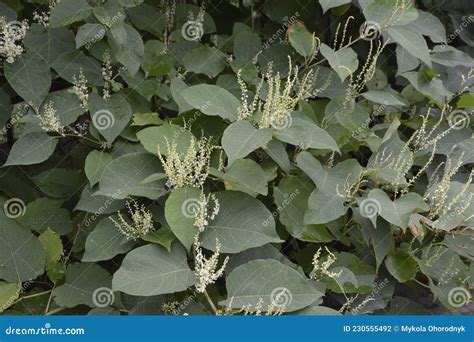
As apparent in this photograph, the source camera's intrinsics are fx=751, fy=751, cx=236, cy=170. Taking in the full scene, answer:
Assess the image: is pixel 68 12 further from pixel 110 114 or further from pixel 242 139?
pixel 242 139

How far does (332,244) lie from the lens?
2520mm

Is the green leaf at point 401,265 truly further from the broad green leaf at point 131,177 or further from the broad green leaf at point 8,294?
the broad green leaf at point 8,294

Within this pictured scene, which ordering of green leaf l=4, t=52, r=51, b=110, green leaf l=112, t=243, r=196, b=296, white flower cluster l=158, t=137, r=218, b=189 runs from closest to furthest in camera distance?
1. green leaf l=112, t=243, r=196, b=296
2. white flower cluster l=158, t=137, r=218, b=189
3. green leaf l=4, t=52, r=51, b=110

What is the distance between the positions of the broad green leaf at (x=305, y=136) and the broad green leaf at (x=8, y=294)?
881mm

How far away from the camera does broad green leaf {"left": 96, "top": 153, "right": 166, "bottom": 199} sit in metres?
2.11

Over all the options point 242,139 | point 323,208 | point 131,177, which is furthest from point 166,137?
point 323,208

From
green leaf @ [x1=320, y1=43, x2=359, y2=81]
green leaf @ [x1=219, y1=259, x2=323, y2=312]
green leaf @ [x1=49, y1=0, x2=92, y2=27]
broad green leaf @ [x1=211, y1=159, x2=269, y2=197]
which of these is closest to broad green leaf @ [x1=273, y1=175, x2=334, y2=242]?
broad green leaf @ [x1=211, y1=159, x2=269, y2=197]

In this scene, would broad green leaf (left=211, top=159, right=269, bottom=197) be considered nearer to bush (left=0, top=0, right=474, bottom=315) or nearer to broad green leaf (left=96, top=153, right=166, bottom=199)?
bush (left=0, top=0, right=474, bottom=315)

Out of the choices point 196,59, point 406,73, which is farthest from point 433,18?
point 196,59

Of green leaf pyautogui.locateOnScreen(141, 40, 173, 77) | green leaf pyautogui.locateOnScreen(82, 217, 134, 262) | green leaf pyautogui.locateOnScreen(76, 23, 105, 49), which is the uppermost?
green leaf pyautogui.locateOnScreen(76, 23, 105, 49)

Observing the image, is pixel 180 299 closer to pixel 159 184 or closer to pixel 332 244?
pixel 159 184

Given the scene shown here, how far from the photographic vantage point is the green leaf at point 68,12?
2.28m

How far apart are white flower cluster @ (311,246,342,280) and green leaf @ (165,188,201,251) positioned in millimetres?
386

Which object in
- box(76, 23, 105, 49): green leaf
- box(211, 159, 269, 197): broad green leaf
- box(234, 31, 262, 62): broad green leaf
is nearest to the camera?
box(211, 159, 269, 197): broad green leaf
